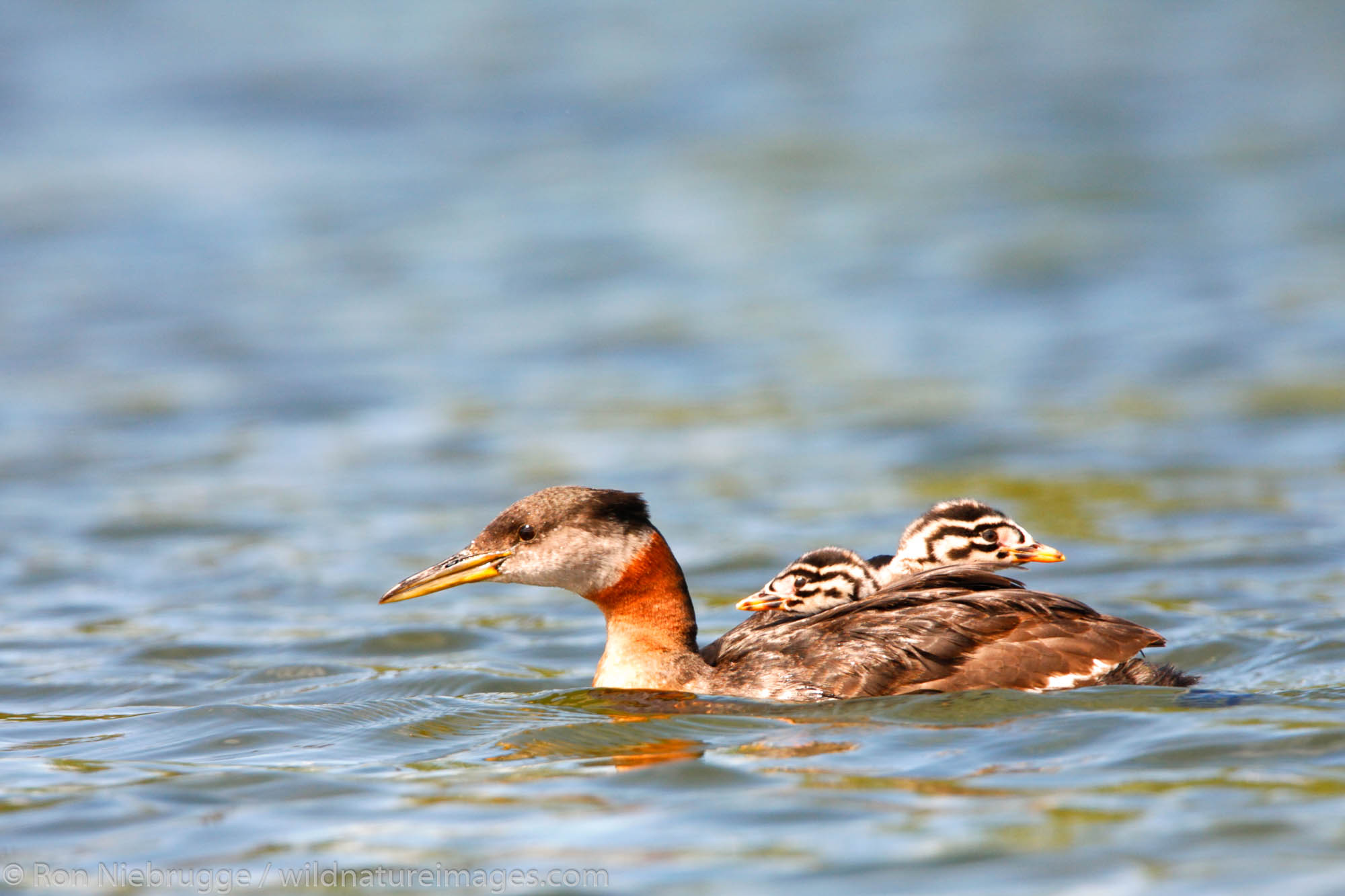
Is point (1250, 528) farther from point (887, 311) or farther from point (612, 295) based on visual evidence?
point (612, 295)

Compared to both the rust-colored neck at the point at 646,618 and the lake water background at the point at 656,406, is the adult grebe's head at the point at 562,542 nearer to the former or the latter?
the rust-colored neck at the point at 646,618

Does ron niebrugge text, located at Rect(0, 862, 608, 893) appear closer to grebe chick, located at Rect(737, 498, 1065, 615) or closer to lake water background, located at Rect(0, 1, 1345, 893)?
lake water background, located at Rect(0, 1, 1345, 893)

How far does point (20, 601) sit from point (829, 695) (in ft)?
20.1

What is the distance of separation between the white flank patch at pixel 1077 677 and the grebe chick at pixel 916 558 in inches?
39.2

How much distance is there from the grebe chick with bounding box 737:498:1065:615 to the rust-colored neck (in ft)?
1.26

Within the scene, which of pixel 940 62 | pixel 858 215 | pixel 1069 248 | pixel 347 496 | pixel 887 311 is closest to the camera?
pixel 347 496

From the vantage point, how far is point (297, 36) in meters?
30.1

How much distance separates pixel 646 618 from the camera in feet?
28.3

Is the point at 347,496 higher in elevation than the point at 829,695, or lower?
higher

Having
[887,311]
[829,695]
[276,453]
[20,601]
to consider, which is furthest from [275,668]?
[887,311]

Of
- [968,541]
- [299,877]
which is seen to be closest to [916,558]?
[968,541]

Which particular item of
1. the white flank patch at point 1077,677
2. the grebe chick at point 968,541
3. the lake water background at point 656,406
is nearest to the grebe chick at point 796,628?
the white flank patch at point 1077,677

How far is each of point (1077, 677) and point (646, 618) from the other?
2102 mm

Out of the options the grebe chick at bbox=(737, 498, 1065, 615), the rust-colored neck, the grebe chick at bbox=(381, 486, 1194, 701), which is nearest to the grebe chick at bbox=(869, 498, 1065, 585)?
the grebe chick at bbox=(737, 498, 1065, 615)
